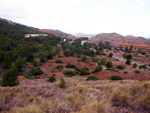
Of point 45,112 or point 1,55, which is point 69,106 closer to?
point 45,112

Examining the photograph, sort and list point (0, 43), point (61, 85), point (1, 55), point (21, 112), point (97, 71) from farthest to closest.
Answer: point (0, 43) → point (1, 55) → point (97, 71) → point (61, 85) → point (21, 112)

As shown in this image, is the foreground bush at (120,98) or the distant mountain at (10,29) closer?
the foreground bush at (120,98)

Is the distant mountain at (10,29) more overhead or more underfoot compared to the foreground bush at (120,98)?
more overhead

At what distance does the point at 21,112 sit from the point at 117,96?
356 centimetres

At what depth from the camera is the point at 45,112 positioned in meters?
2.89

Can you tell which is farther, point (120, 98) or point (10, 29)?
point (10, 29)

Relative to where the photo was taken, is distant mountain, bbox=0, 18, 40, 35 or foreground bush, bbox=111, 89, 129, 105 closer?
foreground bush, bbox=111, 89, 129, 105

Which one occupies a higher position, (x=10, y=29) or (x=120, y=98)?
(x=10, y=29)

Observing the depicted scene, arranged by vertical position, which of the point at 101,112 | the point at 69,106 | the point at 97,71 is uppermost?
the point at 101,112

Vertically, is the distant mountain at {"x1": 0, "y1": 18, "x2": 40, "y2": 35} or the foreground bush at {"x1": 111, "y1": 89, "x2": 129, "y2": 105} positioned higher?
the distant mountain at {"x1": 0, "y1": 18, "x2": 40, "y2": 35}

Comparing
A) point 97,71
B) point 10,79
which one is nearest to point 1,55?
point 10,79

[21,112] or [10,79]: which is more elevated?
[21,112]

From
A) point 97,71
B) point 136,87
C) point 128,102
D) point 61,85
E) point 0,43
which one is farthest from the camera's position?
point 0,43

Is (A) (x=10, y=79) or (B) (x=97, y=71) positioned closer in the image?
(A) (x=10, y=79)
